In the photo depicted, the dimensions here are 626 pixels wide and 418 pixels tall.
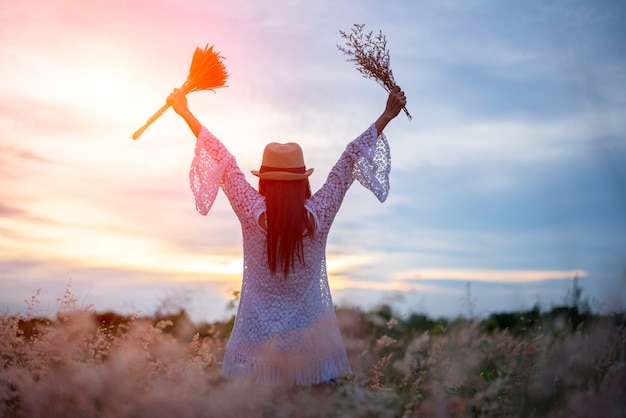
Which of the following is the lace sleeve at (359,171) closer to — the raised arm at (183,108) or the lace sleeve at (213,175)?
the lace sleeve at (213,175)

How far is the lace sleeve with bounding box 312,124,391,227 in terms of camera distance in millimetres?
4629

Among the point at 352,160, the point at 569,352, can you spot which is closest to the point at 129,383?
the point at 352,160

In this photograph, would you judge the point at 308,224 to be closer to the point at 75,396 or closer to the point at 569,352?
the point at 75,396

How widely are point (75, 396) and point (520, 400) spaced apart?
106 inches

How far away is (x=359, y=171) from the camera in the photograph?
4.85 metres

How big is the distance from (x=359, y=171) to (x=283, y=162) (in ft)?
1.99

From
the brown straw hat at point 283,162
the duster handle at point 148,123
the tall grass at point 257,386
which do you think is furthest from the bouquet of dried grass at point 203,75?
the tall grass at point 257,386

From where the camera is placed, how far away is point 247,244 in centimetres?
458

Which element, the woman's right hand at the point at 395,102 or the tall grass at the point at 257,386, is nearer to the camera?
the tall grass at the point at 257,386

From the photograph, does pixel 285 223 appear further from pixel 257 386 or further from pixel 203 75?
pixel 203 75

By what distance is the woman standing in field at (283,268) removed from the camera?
441cm

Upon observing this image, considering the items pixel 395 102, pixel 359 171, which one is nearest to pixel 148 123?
pixel 359 171

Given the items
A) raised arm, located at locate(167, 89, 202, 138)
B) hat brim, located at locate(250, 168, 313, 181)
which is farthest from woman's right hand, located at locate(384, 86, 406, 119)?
raised arm, located at locate(167, 89, 202, 138)

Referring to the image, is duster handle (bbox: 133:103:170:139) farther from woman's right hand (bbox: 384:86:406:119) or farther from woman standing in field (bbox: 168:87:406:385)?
woman's right hand (bbox: 384:86:406:119)
